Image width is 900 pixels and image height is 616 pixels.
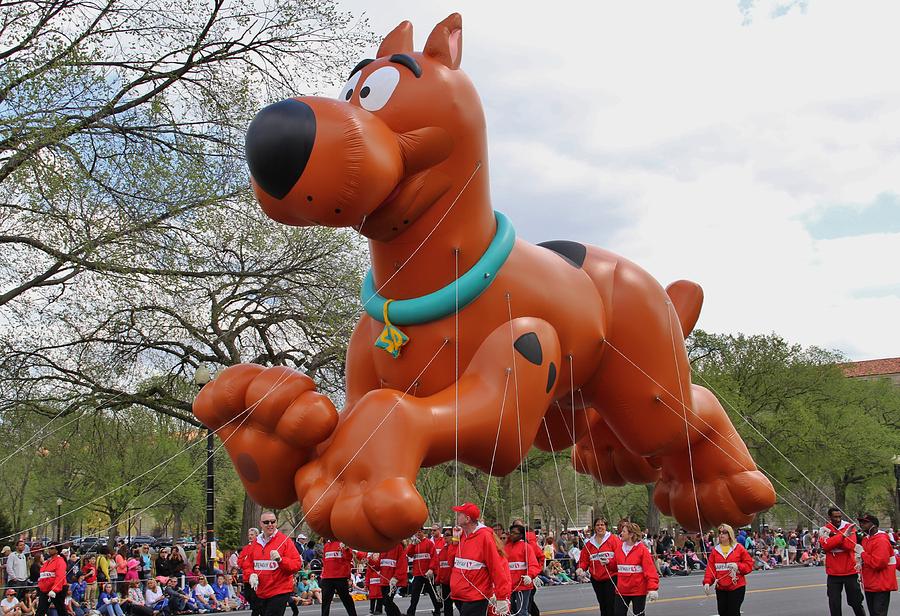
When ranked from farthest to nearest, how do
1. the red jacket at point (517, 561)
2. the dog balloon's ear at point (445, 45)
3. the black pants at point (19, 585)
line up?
the black pants at point (19, 585), the red jacket at point (517, 561), the dog balloon's ear at point (445, 45)

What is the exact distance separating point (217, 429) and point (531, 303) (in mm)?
2440

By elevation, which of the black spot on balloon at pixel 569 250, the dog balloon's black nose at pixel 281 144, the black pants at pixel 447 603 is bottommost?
the black pants at pixel 447 603

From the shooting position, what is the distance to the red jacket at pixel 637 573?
9383 millimetres

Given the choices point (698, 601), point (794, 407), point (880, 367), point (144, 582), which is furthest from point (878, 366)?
point (144, 582)

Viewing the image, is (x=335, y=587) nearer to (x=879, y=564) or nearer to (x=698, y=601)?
(x=879, y=564)

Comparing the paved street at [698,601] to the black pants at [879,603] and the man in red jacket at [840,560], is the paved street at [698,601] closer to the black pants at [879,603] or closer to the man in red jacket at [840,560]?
the man in red jacket at [840,560]

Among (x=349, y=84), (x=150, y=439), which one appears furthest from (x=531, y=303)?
(x=150, y=439)

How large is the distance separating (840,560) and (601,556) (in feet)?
8.94

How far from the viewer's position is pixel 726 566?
9.15m

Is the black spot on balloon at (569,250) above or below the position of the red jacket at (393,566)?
above

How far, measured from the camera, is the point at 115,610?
45.9 feet

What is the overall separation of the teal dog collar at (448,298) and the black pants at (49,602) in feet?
26.7

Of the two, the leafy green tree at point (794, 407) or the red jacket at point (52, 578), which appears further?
the leafy green tree at point (794, 407)

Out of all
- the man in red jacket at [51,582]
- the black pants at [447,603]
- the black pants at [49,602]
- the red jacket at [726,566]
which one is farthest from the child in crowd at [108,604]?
the red jacket at [726,566]
